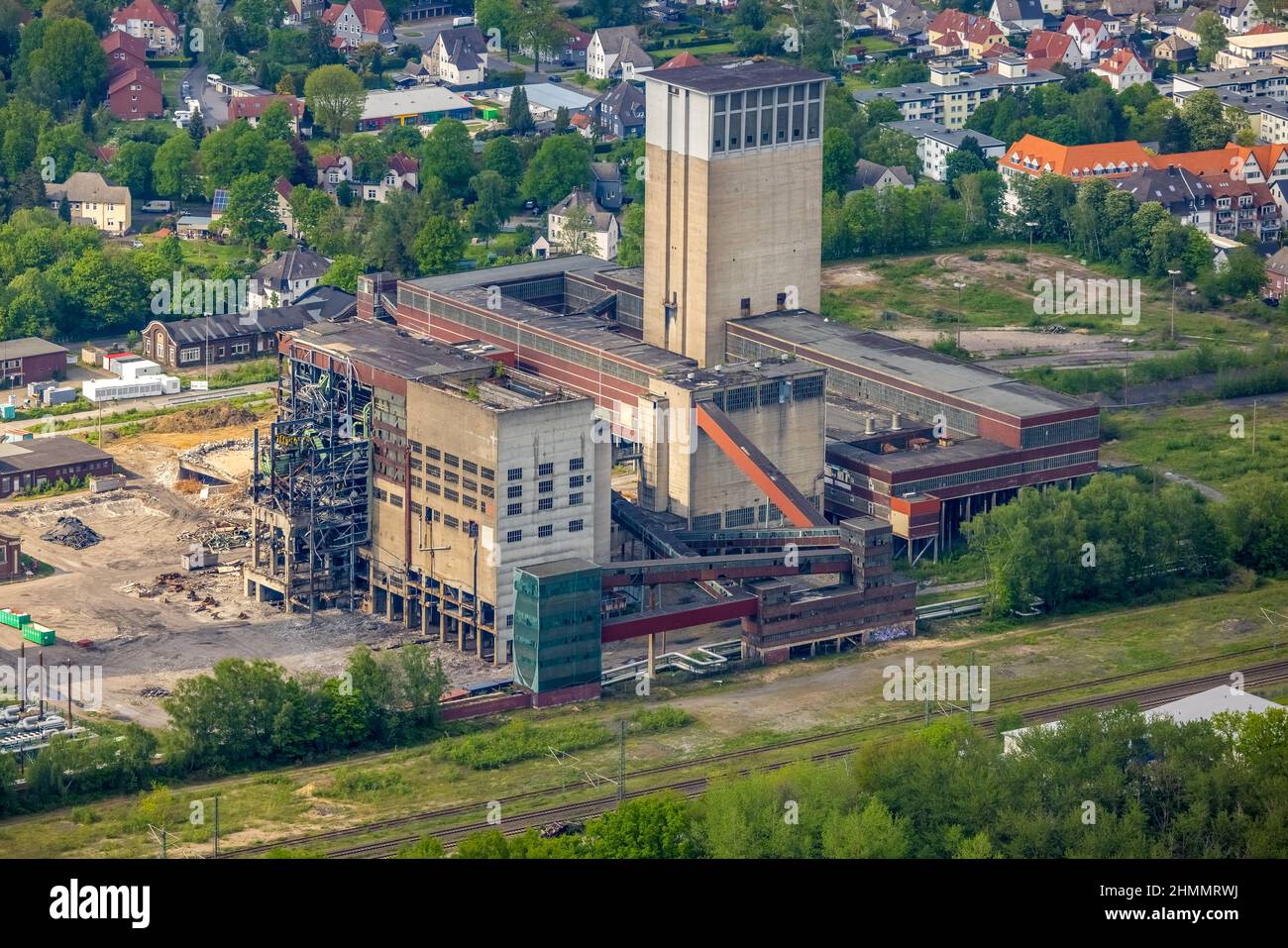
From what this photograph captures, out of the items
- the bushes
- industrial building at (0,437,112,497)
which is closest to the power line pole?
the bushes

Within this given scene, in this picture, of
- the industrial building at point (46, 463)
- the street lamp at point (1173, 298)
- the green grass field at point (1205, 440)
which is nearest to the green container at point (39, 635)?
the industrial building at point (46, 463)

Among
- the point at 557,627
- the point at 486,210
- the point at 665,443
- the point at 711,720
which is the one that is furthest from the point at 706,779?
the point at 486,210

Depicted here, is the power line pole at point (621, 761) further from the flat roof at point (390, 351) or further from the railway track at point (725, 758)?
the flat roof at point (390, 351)

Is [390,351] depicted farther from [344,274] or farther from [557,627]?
[344,274]

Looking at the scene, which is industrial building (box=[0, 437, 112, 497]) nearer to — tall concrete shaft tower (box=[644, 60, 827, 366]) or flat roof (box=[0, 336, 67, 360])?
flat roof (box=[0, 336, 67, 360])

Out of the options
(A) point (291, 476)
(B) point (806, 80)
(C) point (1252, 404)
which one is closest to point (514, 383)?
(A) point (291, 476)
